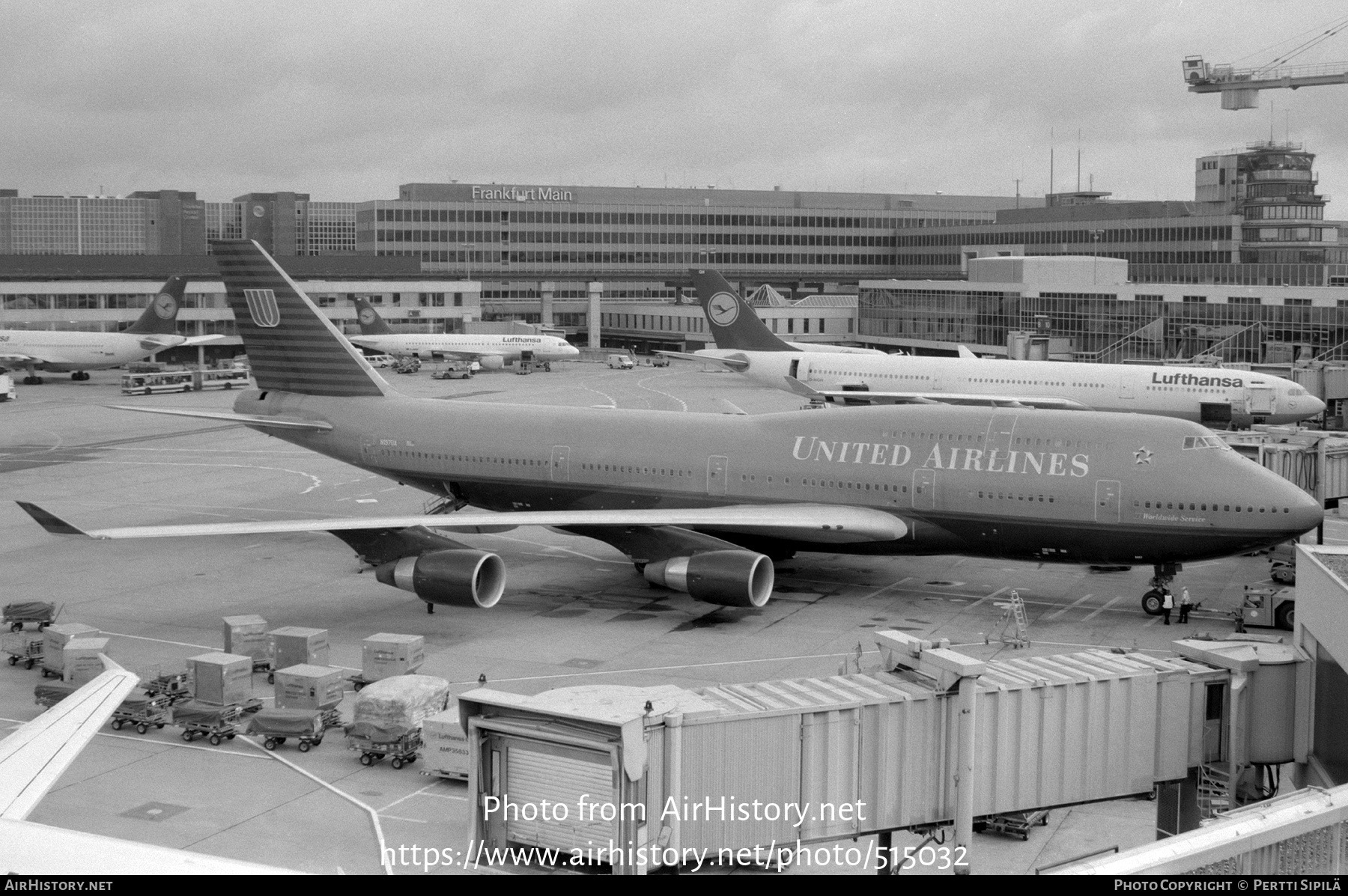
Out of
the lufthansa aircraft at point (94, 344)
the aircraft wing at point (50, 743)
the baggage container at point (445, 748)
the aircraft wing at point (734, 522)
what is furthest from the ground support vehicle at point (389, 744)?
the lufthansa aircraft at point (94, 344)

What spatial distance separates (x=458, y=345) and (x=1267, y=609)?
8379 centimetres

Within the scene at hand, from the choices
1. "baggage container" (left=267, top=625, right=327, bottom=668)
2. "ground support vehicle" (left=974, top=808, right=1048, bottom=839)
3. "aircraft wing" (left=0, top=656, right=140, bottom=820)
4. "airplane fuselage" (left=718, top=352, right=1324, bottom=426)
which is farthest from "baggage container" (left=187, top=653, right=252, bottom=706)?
"airplane fuselage" (left=718, top=352, right=1324, bottom=426)

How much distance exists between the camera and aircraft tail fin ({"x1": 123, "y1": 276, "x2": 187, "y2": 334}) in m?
95.4

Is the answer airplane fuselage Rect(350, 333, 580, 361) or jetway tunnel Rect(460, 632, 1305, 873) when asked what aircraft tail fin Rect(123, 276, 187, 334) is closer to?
airplane fuselage Rect(350, 333, 580, 361)

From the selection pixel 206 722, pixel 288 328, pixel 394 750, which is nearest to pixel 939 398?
pixel 288 328

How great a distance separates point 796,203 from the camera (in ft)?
578

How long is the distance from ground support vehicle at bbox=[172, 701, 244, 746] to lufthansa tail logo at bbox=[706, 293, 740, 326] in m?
55.2

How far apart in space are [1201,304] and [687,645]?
64602mm

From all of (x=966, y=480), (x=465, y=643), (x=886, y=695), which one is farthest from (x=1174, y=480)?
(x=886, y=695)

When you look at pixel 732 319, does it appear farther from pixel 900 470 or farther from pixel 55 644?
pixel 55 644

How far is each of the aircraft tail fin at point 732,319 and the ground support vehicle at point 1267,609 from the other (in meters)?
46.8

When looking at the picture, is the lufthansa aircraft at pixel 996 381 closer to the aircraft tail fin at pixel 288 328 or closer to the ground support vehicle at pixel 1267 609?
the ground support vehicle at pixel 1267 609

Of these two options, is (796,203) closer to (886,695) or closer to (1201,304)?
(1201,304)

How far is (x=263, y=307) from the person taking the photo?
40.5m
